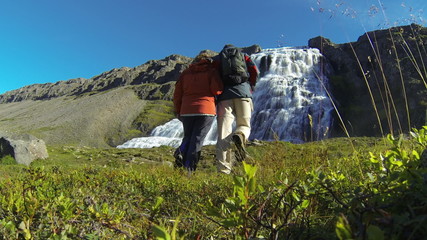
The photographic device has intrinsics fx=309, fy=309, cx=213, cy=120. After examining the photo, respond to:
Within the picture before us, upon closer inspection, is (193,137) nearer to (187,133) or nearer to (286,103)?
(187,133)

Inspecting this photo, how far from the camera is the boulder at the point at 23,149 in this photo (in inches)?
360

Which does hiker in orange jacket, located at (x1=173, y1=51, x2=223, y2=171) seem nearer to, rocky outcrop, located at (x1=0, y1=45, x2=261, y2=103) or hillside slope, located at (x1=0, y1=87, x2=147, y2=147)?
hillside slope, located at (x1=0, y1=87, x2=147, y2=147)

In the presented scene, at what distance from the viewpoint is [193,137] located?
527cm

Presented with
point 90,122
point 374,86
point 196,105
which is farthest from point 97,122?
point 196,105

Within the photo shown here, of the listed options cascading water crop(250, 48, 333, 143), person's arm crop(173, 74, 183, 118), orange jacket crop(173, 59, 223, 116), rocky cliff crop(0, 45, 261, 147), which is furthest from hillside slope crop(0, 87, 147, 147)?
orange jacket crop(173, 59, 223, 116)

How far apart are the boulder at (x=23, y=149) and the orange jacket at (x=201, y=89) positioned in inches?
252

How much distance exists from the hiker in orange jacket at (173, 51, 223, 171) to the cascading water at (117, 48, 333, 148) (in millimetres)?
18057

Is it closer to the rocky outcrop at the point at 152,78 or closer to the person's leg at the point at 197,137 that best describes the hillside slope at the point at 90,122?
the rocky outcrop at the point at 152,78

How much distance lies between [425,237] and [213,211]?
601 millimetres

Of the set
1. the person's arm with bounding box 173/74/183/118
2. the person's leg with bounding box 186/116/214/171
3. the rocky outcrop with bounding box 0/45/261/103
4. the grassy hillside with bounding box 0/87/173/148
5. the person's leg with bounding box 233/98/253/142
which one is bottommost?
the person's leg with bounding box 186/116/214/171

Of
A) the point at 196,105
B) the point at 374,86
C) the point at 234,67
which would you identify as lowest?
the point at 196,105

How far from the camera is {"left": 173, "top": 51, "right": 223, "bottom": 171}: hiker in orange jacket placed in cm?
515

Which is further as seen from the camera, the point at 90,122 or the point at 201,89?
the point at 90,122

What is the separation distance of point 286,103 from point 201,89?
24239mm
